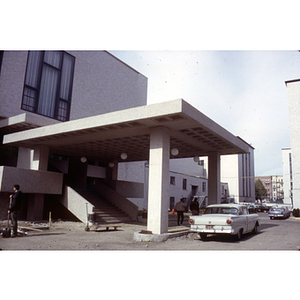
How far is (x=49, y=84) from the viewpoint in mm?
19500

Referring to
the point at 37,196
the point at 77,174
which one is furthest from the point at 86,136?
the point at 77,174

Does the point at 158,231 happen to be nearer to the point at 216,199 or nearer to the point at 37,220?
the point at 216,199

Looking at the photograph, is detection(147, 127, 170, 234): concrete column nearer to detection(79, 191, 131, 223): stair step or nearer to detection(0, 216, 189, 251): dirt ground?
detection(0, 216, 189, 251): dirt ground

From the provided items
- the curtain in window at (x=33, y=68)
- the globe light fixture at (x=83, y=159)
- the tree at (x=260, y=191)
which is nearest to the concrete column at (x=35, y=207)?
the globe light fixture at (x=83, y=159)

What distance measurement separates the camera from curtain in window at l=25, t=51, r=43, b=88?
1803cm

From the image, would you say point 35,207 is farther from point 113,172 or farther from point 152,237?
point 152,237

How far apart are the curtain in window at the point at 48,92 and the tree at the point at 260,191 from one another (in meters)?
55.6

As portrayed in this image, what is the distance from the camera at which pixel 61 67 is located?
20.5 meters

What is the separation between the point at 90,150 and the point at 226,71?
961cm

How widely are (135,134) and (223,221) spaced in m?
5.41

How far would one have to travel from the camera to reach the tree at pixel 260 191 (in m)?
62.5

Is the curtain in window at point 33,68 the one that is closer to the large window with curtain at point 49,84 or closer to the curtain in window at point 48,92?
the large window with curtain at point 49,84

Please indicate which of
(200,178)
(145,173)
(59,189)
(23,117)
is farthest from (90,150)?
(200,178)

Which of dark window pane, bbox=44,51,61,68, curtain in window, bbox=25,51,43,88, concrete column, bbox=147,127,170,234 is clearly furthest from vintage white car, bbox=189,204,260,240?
dark window pane, bbox=44,51,61,68
